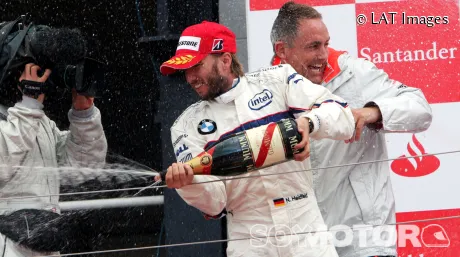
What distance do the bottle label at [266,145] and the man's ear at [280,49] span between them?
821 millimetres

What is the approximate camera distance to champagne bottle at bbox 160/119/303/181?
324 cm

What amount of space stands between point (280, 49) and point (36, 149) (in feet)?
3.36

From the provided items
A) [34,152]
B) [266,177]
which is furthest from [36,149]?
[266,177]

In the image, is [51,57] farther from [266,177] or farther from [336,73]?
[336,73]

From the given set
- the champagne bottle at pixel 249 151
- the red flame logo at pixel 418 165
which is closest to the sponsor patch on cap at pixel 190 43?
the champagne bottle at pixel 249 151

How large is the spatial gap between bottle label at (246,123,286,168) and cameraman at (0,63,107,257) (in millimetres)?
772

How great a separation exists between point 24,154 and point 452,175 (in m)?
1.95

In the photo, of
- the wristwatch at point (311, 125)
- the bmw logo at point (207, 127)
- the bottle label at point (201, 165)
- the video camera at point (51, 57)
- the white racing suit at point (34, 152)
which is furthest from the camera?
the video camera at point (51, 57)

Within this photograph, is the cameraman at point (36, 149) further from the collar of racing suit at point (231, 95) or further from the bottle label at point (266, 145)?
the bottle label at point (266, 145)

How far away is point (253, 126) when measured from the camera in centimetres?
354

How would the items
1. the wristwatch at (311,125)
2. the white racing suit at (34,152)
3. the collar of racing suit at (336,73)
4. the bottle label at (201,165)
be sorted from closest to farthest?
the bottle label at (201,165)
the wristwatch at (311,125)
the white racing suit at (34,152)
the collar of racing suit at (336,73)

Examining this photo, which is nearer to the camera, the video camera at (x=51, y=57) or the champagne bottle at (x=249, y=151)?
the champagne bottle at (x=249, y=151)

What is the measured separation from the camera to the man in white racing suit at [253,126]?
3.46 meters

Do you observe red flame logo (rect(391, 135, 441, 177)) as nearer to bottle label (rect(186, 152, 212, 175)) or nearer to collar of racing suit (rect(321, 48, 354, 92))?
collar of racing suit (rect(321, 48, 354, 92))
